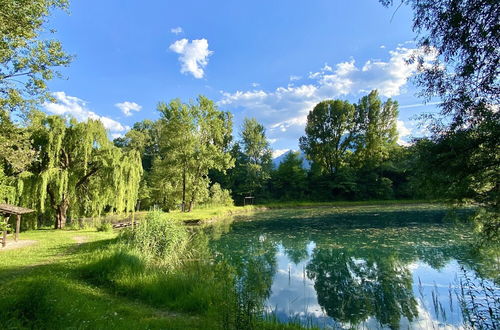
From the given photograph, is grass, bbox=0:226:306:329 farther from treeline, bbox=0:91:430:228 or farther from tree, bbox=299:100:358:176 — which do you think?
tree, bbox=299:100:358:176

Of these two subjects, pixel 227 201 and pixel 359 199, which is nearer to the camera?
pixel 227 201

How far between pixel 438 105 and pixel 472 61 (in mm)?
937

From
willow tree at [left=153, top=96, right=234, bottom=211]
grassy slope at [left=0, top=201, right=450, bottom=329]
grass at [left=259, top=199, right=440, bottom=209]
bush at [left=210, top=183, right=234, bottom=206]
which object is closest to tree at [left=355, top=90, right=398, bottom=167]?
grass at [left=259, top=199, right=440, bottom=209]

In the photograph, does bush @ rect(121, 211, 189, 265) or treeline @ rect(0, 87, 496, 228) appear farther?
treeline @ rect(0, 87, 496, 228)

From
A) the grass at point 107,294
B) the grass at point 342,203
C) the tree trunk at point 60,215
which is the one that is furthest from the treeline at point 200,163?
the grass at point 107,294

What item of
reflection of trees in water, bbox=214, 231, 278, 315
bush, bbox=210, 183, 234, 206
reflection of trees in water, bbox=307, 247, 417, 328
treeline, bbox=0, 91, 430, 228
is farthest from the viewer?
bush, bbox=210, 183, 234, 206

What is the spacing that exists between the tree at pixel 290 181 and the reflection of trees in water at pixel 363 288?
35952 mm

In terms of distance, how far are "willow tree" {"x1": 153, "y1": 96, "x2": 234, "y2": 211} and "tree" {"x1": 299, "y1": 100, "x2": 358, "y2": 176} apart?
2176cm

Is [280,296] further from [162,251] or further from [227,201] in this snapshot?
[227,201]

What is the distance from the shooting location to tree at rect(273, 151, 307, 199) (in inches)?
1918

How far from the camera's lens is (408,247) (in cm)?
1430

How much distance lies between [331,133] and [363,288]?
4331 cm

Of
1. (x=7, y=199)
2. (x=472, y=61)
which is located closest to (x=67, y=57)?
(x=472, y=61)

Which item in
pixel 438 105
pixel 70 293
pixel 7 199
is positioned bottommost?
pixel 70 293
